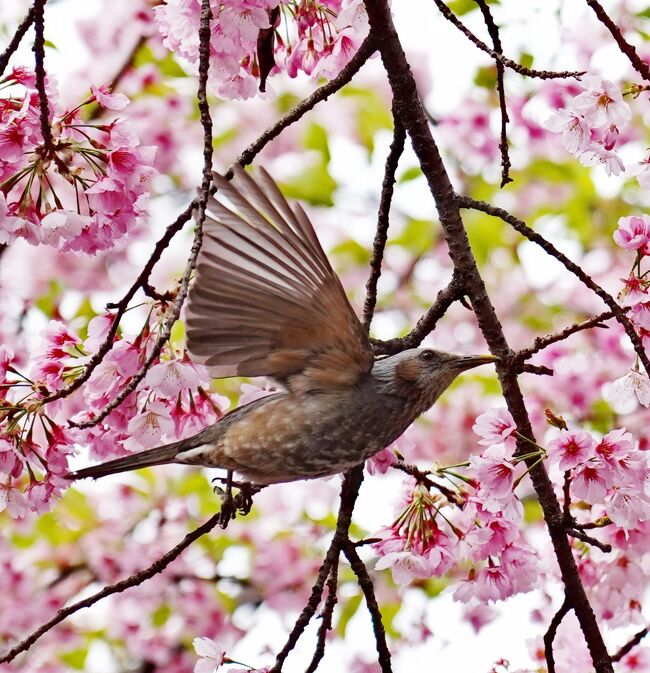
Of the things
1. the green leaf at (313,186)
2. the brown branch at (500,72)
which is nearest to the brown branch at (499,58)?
the brown branch at (500,72)

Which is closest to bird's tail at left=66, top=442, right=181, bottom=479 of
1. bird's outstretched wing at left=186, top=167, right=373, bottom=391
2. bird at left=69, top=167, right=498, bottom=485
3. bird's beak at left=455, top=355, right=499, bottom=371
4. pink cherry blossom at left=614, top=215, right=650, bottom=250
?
bird at left=69, top=167, right=498, bottom=485

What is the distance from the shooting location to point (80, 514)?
4.99 metres

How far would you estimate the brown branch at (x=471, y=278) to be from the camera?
2053 millimetres

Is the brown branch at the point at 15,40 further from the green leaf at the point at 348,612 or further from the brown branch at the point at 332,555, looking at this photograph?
the green leaf at the point at 348,612

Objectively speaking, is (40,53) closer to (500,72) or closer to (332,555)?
(500,72)

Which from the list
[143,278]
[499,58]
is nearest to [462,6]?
[499,58]

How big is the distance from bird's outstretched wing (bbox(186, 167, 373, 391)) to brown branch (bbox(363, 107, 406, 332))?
0.14m

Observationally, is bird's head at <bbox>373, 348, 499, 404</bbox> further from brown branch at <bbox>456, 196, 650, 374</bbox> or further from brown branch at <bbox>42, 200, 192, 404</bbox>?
brown branch at <bbox>42, 200, 192, 404</bbox>

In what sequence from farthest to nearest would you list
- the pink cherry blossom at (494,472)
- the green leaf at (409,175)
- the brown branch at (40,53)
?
the green leaf at (409,175) < the pink cherry blossom at (494,472) < the brown branch at (40,53)

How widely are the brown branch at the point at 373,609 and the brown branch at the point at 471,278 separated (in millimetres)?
389

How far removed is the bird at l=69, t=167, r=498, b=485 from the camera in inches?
78.5

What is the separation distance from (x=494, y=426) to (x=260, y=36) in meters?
1.05

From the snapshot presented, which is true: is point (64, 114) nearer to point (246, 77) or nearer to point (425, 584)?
point (246, 77)

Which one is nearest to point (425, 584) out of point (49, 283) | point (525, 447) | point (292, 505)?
point (292, 505)
